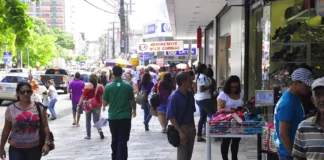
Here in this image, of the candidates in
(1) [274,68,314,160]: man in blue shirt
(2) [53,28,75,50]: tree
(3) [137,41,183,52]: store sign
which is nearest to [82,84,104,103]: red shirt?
(1) [274,68,314,160]: man in blue shirt

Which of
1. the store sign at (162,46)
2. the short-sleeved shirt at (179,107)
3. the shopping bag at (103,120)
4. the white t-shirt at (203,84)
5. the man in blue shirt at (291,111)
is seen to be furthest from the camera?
the store sign at (162,46)

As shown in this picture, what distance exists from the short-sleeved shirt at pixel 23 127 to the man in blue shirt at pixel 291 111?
2826 millimetres

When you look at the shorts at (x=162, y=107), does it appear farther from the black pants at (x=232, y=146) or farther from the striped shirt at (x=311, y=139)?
the striped shirt at (x=311, y=139)

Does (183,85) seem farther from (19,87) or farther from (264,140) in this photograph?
(19,87)

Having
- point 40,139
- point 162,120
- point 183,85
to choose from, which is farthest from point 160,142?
point 40,139

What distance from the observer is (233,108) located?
7.14 metres

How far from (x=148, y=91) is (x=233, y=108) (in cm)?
564

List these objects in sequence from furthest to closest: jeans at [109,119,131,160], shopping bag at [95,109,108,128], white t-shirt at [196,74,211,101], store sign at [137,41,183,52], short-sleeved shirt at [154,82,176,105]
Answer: store sign at [137,41,183,52]
short-sleeved shirt at [154,82,176,105]
shopping bag at [95,109,108,128]
white t-shirt at [196,74,211,101]
jeans at [109,119,131,160]

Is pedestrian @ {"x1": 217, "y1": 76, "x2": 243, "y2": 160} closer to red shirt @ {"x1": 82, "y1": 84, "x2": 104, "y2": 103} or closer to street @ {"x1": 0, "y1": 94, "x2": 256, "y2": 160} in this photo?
street @ {"x1": 0, "y1": 94, "x2": 256, "y2": 160}

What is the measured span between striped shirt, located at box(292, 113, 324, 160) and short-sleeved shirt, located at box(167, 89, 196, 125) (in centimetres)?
282

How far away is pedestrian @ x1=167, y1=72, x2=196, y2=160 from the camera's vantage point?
19.7 ft

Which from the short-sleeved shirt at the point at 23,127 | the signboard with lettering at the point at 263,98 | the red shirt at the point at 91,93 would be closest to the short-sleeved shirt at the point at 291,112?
the signboard with lettering at the point at 263,98

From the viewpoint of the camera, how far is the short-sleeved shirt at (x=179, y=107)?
5988mm

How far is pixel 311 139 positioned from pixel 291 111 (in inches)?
32.5
